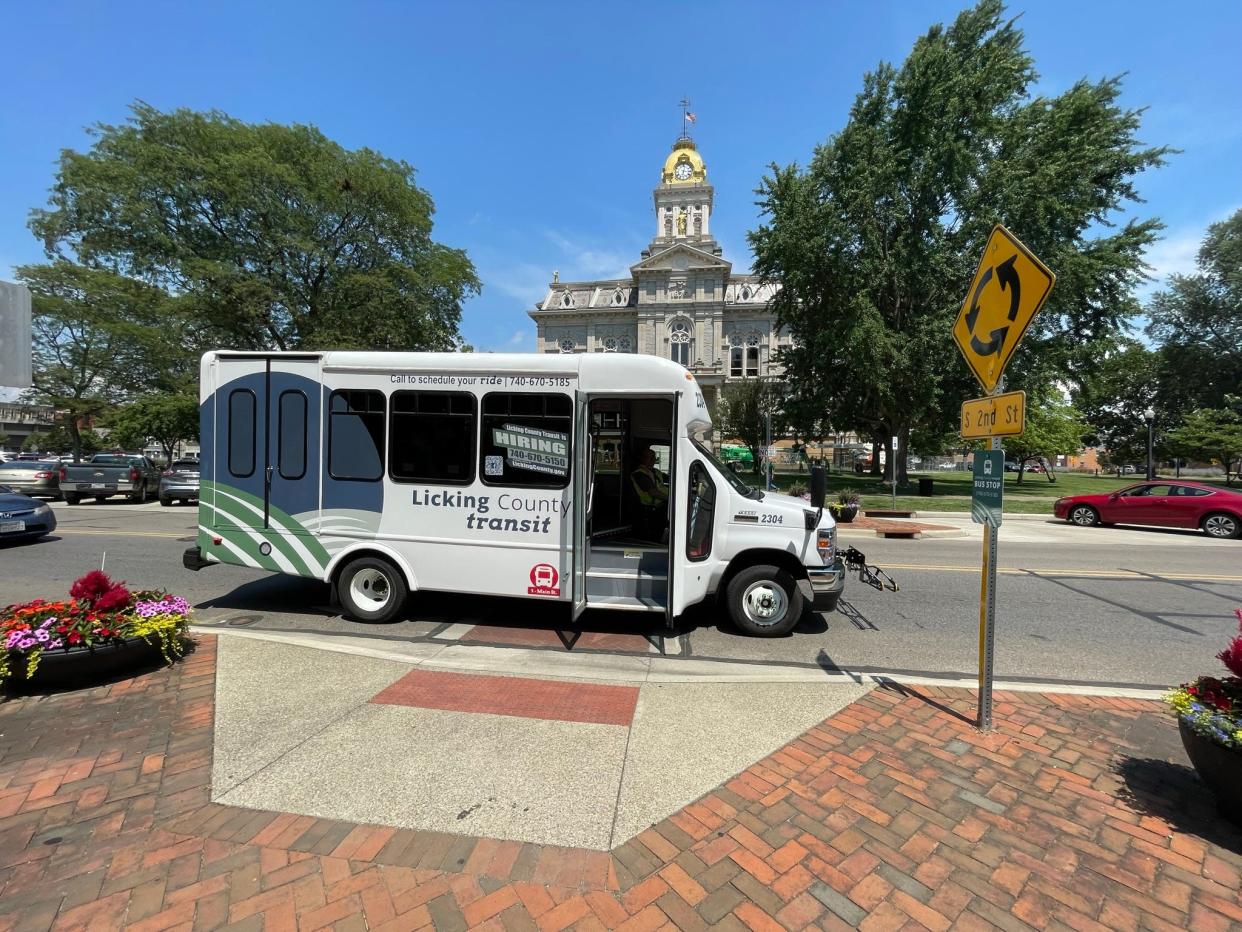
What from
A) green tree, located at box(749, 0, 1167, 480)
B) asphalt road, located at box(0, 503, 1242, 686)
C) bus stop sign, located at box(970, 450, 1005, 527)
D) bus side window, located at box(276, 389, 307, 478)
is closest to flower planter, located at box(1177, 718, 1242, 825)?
bus stop sign, located at box(970, 450, 1005, 527)

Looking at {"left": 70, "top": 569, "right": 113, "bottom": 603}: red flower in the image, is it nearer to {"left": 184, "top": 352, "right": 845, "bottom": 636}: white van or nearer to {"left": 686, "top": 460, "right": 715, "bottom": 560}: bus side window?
{"left": 184, "top": 352, "right": 845, "bottom": 636}: white van

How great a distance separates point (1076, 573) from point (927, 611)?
14.8 ft

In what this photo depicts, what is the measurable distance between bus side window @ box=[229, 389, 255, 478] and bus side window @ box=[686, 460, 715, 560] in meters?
4.80

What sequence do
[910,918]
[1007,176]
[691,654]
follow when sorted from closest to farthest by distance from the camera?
[910,918] < [691,654] < [1007,176]

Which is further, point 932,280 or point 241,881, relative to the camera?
point 932,280

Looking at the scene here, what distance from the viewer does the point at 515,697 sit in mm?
4023

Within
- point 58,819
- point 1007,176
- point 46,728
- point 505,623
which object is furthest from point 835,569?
point 1007,176

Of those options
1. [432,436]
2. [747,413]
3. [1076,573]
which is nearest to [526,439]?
[432,436]

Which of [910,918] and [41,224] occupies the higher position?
[41,224]

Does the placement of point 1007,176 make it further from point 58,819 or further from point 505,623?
point 58,819

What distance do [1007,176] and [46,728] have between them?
1210 inches

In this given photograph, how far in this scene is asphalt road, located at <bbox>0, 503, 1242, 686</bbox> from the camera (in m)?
5.15

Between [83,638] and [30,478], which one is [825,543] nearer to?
[83,638]

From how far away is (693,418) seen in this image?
5.39 metres
